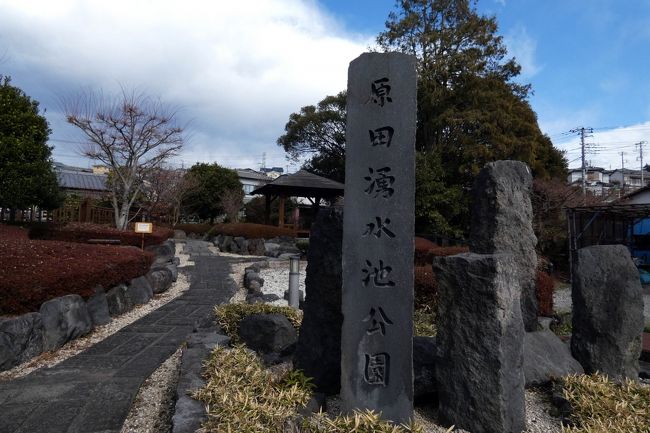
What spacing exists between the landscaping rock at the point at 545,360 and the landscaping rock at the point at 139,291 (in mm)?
6310

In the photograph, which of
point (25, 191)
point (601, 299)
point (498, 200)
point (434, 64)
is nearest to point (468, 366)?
point (601, 299)

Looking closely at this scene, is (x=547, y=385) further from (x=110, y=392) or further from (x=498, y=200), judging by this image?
(x=110, y=392)

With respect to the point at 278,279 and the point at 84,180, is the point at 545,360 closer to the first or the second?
the point at 278,279

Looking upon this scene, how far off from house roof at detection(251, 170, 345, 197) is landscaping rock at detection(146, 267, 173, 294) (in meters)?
10.8

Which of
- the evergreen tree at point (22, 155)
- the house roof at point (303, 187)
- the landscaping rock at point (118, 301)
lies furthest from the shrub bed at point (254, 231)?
the landscaping rock at point (118, 301)

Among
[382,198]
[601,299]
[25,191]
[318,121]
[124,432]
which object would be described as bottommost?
[124,432]

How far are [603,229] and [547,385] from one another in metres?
12.3

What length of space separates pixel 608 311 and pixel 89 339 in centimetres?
605

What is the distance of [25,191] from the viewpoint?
471 inches

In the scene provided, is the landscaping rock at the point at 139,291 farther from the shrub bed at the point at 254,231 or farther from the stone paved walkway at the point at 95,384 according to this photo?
the shrub bed at the point at 254,231

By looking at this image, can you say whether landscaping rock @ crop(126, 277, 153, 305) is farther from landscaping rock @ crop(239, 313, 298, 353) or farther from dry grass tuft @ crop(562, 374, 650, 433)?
dry grass tuft @ crop(562, 374, 650, 433)

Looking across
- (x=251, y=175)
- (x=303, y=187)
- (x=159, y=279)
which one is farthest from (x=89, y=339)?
(x=251, y=175)

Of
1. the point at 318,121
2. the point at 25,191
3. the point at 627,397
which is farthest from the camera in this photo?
the point at 318,121

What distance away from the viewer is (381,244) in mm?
3115
